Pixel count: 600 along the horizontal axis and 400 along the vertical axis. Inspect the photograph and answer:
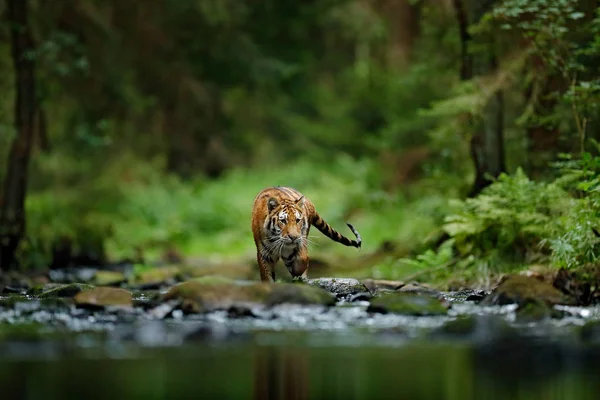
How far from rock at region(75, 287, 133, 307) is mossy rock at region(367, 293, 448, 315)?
2293mm

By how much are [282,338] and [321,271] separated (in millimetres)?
9077

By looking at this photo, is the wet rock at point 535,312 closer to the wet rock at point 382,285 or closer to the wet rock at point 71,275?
the wet rock at point 382,285

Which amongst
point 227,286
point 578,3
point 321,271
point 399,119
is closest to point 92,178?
point 399,119

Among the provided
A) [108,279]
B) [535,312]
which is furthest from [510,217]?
[108,279]

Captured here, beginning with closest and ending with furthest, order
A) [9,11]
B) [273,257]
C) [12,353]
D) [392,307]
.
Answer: [12,353], [392,307], [273,257], [9,11]

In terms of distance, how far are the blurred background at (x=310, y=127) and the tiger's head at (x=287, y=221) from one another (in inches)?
104

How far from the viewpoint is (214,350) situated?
300 inches

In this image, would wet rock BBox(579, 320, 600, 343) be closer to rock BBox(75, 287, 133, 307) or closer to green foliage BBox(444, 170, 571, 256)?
green foliage BBox(444, 170, 571, 256)

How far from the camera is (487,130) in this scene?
14.3 metres

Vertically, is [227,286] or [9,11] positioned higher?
[9,11]

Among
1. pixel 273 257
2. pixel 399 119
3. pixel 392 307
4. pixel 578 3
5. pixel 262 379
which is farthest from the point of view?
pixel 399 119

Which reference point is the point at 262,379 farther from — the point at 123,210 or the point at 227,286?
the point at 123,210

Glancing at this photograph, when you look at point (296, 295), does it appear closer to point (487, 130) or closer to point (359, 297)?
point (359, 297)

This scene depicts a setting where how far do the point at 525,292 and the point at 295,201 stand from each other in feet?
10.4
